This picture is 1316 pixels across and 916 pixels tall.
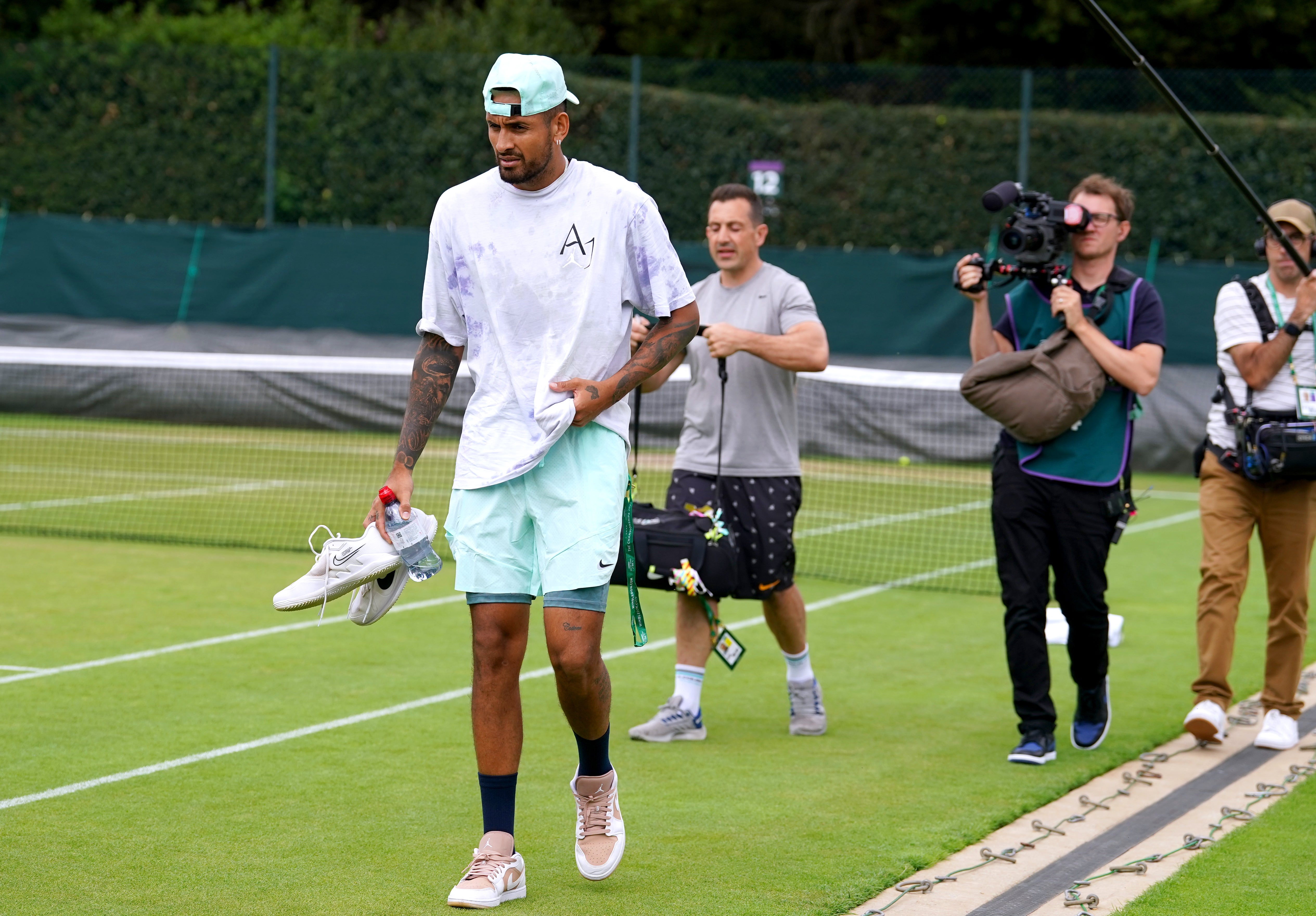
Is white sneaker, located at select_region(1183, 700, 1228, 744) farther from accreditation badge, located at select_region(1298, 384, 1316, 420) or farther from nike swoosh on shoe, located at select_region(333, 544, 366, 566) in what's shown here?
nike swoosh on shoe, located at select_region(333, 544, 366, 566)

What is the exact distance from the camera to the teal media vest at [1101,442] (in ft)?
20.7

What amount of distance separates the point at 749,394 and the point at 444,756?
185 cm

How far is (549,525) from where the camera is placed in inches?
184

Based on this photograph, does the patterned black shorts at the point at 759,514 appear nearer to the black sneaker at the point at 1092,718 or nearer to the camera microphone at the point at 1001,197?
the black sneaker at the point at 1092,718

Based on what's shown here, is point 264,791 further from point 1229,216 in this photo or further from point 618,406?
point 1229,216

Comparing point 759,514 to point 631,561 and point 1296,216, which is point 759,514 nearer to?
point 631,561

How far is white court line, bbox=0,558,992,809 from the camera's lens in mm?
5641

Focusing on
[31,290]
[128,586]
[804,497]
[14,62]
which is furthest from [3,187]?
[128,586]

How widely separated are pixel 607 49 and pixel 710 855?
98.3 feet

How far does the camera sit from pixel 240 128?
913 inches

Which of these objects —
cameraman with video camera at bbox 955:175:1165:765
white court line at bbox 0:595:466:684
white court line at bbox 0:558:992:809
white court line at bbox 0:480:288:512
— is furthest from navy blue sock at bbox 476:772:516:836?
white court line at bbox 0:480:288:512

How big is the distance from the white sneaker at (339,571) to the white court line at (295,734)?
4.11 ft

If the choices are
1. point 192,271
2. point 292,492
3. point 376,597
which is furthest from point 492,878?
point 192,271

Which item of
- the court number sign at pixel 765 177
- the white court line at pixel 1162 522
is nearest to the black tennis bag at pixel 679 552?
the white court line at pixel 1162 522
